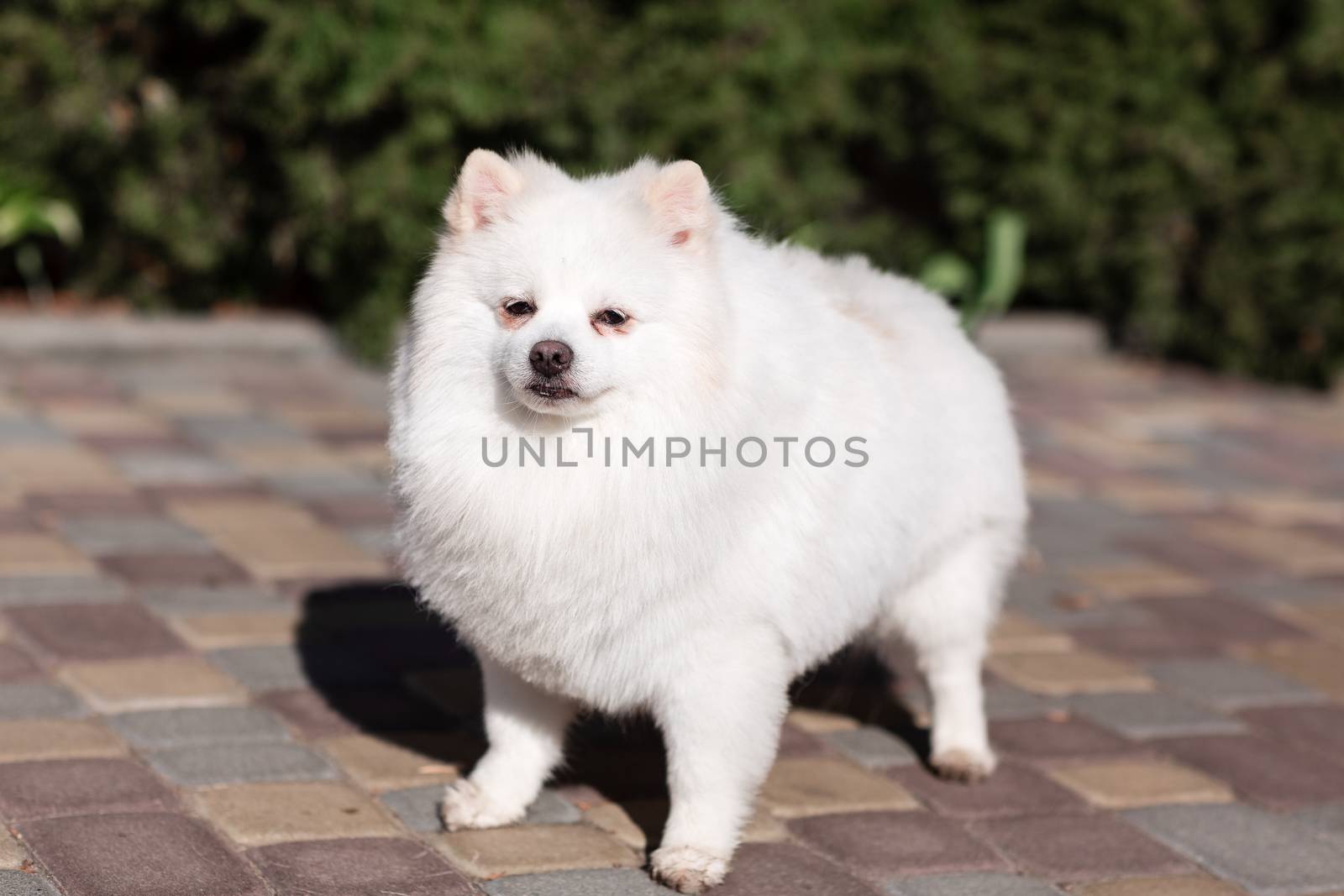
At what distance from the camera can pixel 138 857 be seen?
2.95 m

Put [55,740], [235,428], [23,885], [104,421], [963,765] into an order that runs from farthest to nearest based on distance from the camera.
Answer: [235,428] < [104,421] < [963,765] < [55,740] < [23,885]

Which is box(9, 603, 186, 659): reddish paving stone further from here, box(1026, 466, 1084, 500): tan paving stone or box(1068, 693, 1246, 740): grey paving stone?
box(1026, 466, 1084, 500): tan paving stone

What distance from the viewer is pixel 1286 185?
27.8 ft

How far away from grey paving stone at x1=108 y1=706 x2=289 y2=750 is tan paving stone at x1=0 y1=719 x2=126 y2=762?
0.17ft

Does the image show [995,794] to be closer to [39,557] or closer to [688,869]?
[688,869]

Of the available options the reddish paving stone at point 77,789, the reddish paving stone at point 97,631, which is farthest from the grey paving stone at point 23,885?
the reddish paving stone at point 97,631

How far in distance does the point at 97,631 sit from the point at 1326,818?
3.20 m

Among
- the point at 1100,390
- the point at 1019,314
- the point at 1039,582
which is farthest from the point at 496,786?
the point at 1019,314

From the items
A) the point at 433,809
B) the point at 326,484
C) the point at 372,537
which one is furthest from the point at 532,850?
the point at 326,484

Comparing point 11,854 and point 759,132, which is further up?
point 759,132

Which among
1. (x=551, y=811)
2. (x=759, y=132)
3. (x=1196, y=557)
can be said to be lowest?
(x=551, y=811)

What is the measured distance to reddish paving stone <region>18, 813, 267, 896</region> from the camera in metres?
2.84

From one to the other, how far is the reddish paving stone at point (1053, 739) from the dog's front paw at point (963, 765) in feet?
0.67

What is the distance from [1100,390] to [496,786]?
587 cm
